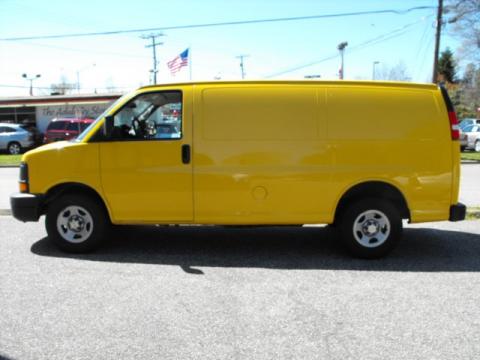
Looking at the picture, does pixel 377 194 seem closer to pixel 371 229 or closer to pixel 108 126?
pixel 371 229

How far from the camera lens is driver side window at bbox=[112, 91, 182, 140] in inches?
221

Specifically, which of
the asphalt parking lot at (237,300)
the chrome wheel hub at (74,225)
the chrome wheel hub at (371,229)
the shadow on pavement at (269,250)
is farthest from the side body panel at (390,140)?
the chrome wheel hub at (74,225)

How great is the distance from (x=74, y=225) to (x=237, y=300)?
2.54 m

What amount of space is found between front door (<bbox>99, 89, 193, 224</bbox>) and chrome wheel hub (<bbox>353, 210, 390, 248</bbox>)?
2.00 m

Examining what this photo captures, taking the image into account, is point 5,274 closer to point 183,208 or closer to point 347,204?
point 183,208

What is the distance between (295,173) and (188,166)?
1254 mm

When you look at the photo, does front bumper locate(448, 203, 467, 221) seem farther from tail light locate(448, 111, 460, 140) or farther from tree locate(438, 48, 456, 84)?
tree locate(438, 48, 456, 84)

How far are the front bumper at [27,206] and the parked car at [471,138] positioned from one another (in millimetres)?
22374

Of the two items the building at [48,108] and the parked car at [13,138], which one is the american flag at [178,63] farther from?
the building at [48,108]

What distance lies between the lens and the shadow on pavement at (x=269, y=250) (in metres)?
5.43

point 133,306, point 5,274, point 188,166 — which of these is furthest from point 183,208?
point 5,274

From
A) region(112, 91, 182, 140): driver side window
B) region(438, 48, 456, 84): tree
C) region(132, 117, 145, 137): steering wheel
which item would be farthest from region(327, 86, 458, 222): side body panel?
region(438, 48, 456, 84): tree

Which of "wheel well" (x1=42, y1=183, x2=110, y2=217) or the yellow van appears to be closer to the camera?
the yellow van

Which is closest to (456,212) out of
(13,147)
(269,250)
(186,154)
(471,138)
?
(269,250)
